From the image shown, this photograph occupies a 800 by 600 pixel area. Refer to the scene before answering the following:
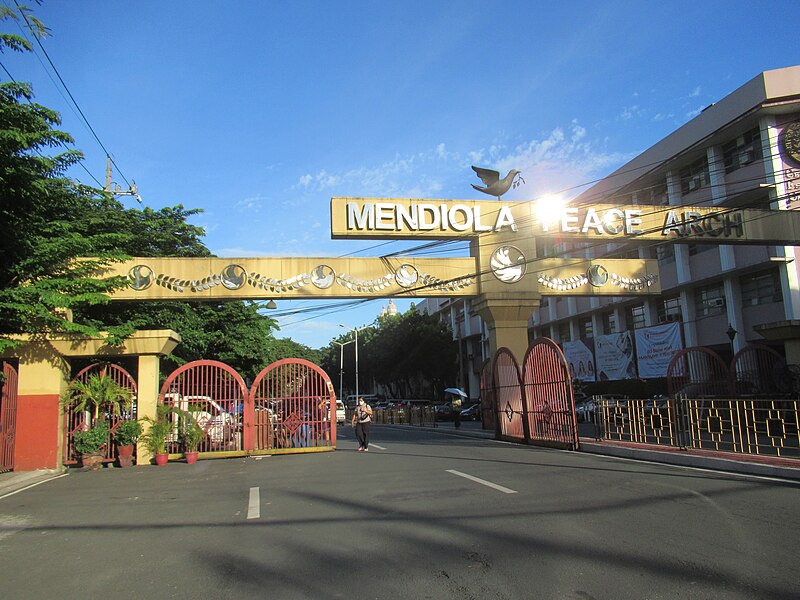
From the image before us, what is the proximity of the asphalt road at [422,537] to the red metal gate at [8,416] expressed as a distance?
12.6 ft

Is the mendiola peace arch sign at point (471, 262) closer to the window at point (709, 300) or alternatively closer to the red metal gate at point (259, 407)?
the red metal gate at point (259, 407)

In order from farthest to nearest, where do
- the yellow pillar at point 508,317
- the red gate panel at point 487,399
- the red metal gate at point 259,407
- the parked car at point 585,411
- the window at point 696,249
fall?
the parked car at point 585,411 < the window at point 696,249 < the red gate panel at point 487,399 < the yellow pillar at point 508,317 < the red metal gate at point 259,407

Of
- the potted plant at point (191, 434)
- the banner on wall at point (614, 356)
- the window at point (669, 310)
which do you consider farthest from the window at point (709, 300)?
the potted plant at point (191, 434)

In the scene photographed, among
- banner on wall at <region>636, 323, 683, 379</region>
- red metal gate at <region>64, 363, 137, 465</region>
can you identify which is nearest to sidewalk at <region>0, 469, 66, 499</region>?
red metal gate at <region>64, 363, 137, 465</region>

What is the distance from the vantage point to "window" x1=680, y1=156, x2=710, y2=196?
93.0ft

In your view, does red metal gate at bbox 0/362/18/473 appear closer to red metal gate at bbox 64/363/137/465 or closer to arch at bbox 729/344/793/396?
red metal gate at bbox 64/363/137/465

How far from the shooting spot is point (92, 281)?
1455cm

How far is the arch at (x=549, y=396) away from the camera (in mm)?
14602

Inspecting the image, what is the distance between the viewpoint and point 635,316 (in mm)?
35562

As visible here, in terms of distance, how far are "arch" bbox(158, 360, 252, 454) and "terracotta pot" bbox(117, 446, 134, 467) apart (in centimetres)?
112

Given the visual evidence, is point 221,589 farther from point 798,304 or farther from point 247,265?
point 798,304

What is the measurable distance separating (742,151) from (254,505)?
26738mm

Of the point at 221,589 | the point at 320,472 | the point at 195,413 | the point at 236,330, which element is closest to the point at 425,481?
the point at 320,472

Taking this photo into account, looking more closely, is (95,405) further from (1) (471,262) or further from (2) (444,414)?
(2) (444,414)
